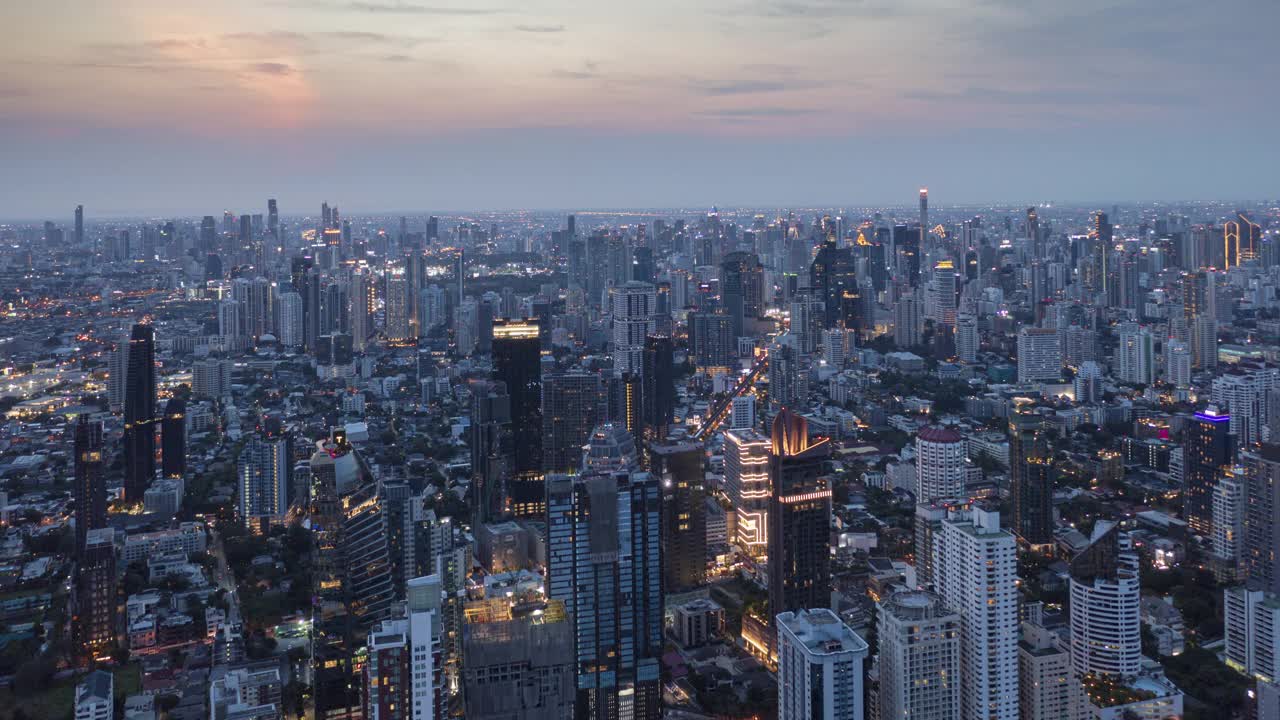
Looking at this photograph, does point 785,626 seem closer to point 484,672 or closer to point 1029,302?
point 484,672

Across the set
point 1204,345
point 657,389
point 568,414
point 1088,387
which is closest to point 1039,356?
point 1088,387

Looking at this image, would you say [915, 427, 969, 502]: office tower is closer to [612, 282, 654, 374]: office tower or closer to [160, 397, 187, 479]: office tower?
[612, 282, 654, 374]: office tower

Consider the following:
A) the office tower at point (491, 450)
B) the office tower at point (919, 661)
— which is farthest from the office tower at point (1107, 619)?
the office tower at point (491, 450)

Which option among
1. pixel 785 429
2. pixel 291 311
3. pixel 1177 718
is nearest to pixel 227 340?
pixel 291 311

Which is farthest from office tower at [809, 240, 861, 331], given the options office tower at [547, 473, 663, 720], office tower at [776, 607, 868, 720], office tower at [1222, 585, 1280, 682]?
office tower at [776, 607, 868, 720]

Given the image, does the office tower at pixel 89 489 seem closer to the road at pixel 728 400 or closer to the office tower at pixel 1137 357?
the road at pixel 728 400

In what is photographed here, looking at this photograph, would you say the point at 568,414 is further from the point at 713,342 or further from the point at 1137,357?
the point at 1137,357
